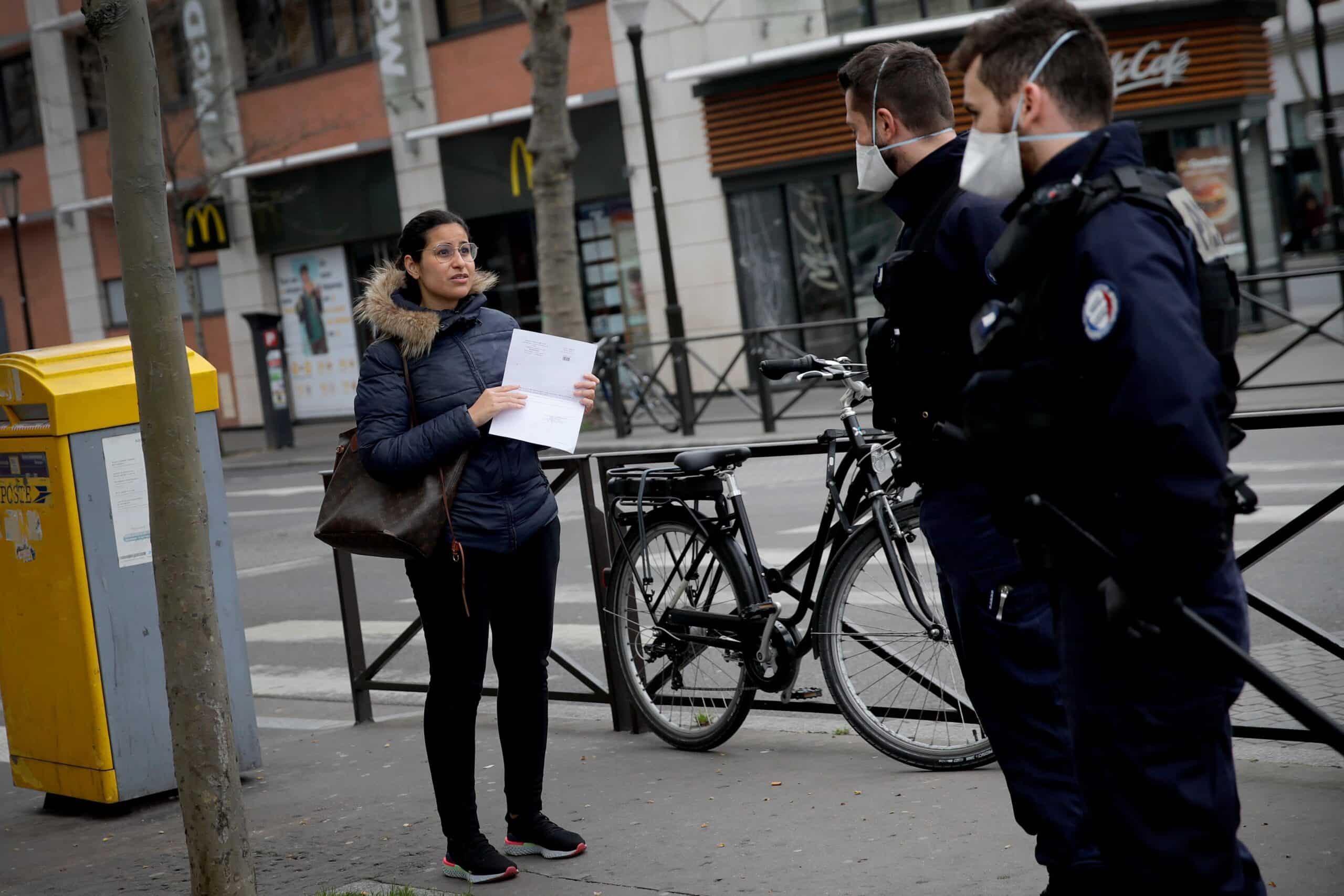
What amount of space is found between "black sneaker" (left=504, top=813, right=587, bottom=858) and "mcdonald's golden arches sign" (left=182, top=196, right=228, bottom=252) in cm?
2306

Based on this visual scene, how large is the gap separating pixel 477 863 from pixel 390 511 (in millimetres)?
1038

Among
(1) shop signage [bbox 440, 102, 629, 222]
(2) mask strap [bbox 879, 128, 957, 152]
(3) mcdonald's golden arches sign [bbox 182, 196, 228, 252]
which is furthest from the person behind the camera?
(3) mcdonald's golden arches sign [bbox 182, 196, 228, 252]

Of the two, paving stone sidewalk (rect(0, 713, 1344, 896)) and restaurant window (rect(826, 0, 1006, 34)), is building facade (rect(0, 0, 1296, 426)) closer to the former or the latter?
restaurant window (rect(826, 0, 1006, 34))

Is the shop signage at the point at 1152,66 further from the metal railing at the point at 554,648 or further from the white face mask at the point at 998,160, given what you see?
the white face mask at the point at 998,160

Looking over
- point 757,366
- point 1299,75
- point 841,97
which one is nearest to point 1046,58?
point 757,366

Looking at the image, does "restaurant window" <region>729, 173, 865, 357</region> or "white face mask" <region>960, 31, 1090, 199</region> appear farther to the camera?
"restaurant window" <region>729, 173, 865, 357</region>

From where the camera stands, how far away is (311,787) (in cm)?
563

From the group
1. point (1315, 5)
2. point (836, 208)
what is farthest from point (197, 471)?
point (1315, 5)

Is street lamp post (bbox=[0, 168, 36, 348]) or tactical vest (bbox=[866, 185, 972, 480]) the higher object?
street lamp post (bbox=[0, 168, 36, 348])

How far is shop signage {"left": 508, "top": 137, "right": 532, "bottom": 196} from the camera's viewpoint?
23.6 metres

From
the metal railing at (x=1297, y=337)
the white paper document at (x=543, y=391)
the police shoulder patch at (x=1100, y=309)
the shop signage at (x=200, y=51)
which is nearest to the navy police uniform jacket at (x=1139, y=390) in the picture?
the police shoulder patch at (x=1100, y=309)

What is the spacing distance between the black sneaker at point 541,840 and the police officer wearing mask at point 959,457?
1.42 m

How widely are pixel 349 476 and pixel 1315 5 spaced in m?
22.1

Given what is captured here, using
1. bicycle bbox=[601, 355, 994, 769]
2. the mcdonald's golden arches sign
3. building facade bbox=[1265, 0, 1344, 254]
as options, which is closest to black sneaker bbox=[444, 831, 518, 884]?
bicycle bbox=[601, 355, 994, 769]
